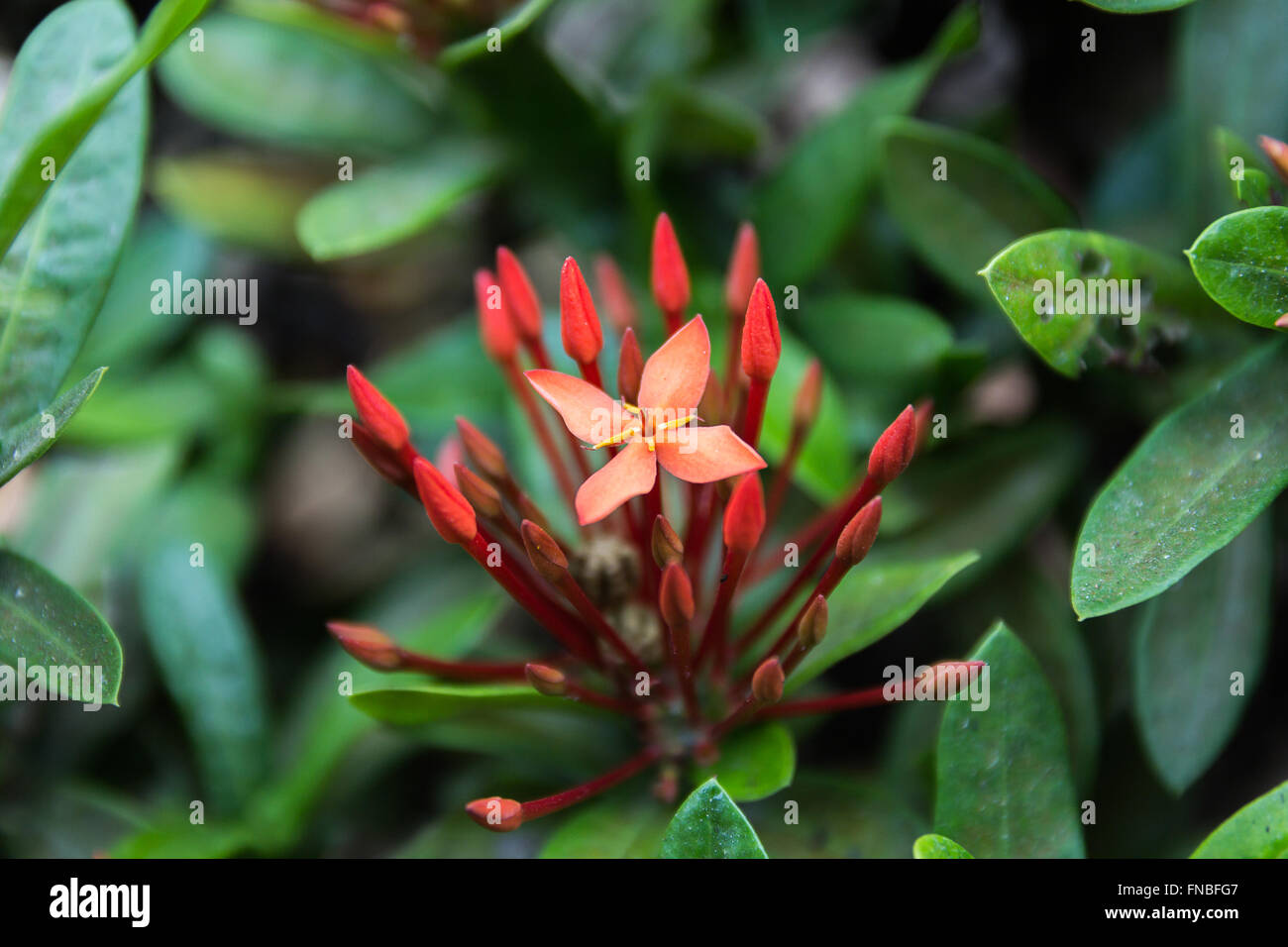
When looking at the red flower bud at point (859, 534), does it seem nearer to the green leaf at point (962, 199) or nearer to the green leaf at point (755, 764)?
the green leaf at point (755, 764)

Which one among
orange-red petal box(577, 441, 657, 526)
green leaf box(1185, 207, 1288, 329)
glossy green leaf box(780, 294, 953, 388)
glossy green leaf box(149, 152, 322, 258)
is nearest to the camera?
orange-red petal box(577, 441, 657, 526)

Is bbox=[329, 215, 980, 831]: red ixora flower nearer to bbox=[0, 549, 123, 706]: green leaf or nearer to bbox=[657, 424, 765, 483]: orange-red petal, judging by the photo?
bbox=[657, 424, 765, 483]: orange-red petal

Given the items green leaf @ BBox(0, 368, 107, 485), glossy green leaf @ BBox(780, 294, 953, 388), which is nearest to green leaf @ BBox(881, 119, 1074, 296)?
glossy green leaf @ BBox(780, 294, 953, 388)

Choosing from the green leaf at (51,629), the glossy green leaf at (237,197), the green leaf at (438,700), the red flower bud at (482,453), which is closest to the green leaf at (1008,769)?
the green leaf at (438,700)

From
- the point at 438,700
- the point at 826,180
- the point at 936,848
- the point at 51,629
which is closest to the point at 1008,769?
the point at 936,848

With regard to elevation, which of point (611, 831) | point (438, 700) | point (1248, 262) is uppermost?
point (1248, 262)

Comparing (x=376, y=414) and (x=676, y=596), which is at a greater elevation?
(x=376, y=414)

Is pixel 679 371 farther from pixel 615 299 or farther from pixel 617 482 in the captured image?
pixel 615 299
